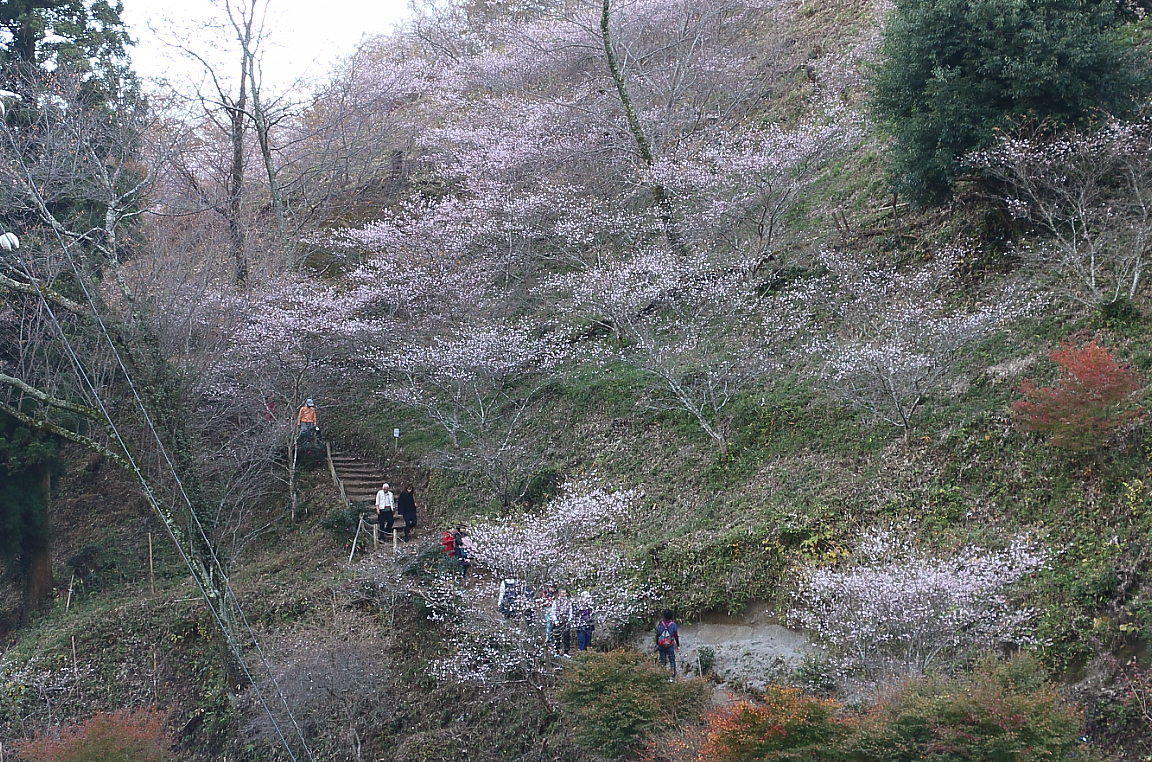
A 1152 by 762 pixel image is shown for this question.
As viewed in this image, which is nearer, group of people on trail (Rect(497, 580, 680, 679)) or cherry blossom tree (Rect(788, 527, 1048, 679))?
cherry blossom tree (Rect(788, 527, 1048, 679))

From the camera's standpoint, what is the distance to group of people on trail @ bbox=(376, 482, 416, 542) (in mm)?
14945

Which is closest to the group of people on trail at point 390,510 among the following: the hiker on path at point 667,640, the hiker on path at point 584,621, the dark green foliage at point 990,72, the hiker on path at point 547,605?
the hiker on path at point 584,621

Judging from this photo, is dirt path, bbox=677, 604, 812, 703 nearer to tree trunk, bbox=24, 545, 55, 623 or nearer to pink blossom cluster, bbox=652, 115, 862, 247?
pink blossom cluster, bbox=652, 115, 862, 247

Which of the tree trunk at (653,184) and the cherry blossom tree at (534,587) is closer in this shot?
the cherry blossom tree at (534,587)

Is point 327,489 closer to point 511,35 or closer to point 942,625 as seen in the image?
point 942,625

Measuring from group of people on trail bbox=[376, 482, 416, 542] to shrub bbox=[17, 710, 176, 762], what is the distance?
4.75 meters

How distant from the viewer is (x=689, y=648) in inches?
432

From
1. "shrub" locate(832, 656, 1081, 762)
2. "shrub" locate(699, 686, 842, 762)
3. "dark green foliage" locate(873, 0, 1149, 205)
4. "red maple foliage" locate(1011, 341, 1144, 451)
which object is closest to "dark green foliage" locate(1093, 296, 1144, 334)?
"red maple foliage" locate(1011, 341, 1144, 451)

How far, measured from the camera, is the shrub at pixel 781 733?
6.93 m

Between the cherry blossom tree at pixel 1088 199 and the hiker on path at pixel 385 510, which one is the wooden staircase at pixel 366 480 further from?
the cherry blossom tree at pixel 1088 199

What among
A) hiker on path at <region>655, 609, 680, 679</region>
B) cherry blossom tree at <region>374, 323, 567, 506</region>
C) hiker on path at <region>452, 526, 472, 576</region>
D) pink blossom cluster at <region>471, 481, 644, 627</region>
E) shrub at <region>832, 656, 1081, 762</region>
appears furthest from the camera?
cherry blossom tree at <region>374, 323, 567, 506</region>

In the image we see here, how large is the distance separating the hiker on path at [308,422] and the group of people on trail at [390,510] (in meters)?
3.20

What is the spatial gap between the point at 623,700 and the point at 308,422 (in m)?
11.3

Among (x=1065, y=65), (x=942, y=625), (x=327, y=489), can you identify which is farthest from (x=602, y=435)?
(x=1065, y=65)
